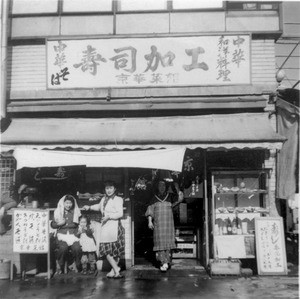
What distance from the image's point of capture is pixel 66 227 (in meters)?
8.61

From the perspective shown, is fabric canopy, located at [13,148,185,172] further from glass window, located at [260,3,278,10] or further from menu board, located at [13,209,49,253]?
glass window, located at [260,3,278,10]

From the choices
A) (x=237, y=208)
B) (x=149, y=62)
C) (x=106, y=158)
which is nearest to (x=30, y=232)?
(x=106, y=158)

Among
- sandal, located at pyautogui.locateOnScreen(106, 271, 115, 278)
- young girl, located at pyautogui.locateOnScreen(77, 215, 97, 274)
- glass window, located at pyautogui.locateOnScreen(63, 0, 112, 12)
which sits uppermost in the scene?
glass window, located at pyautogui.locateOnScreen(63, 0, 112, 12)

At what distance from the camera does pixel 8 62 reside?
1007cm

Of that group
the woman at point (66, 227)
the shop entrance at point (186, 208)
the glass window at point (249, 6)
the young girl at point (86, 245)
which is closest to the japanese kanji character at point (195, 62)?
the glass window at point (249, 6)

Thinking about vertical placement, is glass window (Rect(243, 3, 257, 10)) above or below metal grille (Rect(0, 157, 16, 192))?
above

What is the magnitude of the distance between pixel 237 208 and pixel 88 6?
269 inches

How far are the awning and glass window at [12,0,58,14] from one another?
311 cm

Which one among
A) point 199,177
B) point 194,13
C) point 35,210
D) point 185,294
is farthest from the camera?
point 194,13

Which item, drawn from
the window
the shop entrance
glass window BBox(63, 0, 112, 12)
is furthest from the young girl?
the window

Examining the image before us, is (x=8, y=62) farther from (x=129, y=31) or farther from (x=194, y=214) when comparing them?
(x=194, y=214)

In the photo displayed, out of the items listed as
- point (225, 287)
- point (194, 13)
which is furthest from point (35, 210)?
point (194, 13)

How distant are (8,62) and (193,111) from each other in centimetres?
538

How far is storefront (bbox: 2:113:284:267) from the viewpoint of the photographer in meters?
8.17
